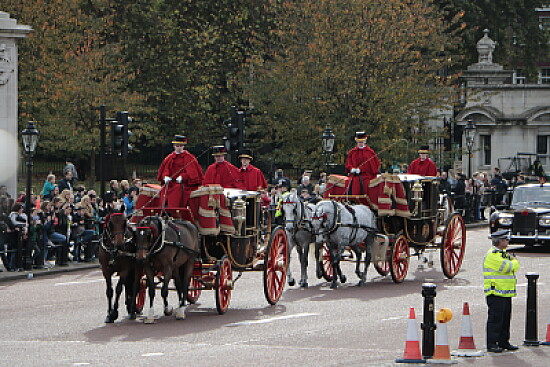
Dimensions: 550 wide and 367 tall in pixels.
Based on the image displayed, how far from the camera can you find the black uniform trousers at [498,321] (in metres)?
15.3

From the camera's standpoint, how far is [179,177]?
744 inches

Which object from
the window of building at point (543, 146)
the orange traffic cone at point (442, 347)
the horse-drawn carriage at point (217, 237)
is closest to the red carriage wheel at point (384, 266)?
the horse-drawn carriage at point (217, 237)

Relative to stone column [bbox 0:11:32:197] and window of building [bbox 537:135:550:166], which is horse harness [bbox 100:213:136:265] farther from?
window of building [bbox 537:135:550:166]

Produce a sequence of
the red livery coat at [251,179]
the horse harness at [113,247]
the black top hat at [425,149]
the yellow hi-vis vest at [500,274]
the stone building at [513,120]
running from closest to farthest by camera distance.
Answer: the yellow hi-vis vest at [500,274], the horse harness at [113,247], the red livery coat at [251,179], the black top hat at [425,149], the stone building at [513,120]

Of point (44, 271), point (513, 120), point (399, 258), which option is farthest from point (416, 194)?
point (513, 120)

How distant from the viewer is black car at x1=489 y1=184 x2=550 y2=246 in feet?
97.4

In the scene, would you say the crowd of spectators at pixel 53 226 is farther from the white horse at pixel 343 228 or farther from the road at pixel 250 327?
the white horse at pixel 343 228

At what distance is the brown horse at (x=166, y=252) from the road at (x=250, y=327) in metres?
0.52

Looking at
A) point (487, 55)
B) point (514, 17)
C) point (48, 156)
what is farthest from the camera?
point (514, 17)

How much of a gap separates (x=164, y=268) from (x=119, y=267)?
26.4 inches

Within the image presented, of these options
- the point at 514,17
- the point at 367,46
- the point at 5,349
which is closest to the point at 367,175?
the point at 5,349

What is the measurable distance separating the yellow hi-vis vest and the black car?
14.7 m

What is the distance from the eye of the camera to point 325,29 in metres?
44.8

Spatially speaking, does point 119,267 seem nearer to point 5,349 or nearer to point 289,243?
point 5,349
